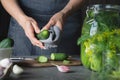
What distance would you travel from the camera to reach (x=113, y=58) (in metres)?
0.92

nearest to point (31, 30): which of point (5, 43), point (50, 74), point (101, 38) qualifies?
point (5, 43)

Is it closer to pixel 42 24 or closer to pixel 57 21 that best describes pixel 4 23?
pixel 42 24

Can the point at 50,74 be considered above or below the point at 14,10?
below

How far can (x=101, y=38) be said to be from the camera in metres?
0.98

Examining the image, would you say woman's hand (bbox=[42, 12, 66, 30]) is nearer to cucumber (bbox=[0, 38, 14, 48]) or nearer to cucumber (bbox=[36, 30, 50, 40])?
cucumber (bbox=[36, 30, 50, 40])

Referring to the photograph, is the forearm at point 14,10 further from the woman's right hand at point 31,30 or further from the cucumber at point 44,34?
the cucumber at point 44,34

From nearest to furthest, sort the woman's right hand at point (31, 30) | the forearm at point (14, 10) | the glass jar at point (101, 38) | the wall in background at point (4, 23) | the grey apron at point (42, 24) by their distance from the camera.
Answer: the glass jar at point (101, 38) < the woman's right hand at point (31, 30) < the forearm at point (14, 10) < the grey apron at point (42, 24) < the wall in background at point (4, 23)

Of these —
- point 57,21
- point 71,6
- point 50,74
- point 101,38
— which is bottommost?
point 50,74

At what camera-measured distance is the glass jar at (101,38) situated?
0.94 meters

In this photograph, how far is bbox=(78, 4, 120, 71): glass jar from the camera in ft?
3.09

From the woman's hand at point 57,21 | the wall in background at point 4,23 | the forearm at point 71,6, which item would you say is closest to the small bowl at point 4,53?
the woman's hand at point 57,21

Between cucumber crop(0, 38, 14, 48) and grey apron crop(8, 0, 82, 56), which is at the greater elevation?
grey apron crop(8, 0, 82, 56)

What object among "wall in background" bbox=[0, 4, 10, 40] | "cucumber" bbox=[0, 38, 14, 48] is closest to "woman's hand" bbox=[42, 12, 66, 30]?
"cucumber" bbox=[0, 38, 14, 48]

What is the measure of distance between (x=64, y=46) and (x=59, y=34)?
509 millimetres
